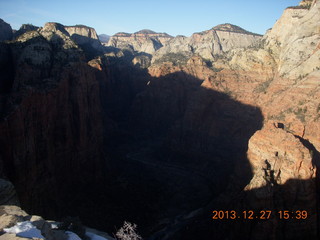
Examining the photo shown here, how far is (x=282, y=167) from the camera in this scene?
3338 cm

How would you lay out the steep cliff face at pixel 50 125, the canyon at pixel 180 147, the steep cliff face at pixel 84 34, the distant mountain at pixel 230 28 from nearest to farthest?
1. the canyon at pixel 180 147
2. the steep cliff face at pixel 50 125
3. the steep cliff face at pixel 84 34
4. the distant mountain at pixel 230 28

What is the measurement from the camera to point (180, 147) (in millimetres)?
71000

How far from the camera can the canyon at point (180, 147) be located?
106 feet

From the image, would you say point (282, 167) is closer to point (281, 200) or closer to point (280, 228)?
point (281, 200)

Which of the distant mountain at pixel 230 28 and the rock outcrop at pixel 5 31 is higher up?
the distant mountain at pixel 230 28

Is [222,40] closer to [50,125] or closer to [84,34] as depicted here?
[84,34]

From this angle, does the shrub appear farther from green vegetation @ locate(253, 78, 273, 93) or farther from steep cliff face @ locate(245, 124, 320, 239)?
green vegetation @ locate(253, 78, 273, 93)

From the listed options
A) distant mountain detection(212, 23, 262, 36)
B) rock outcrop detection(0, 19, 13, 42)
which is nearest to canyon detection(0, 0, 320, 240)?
rock outcrop detection(0, 19, 13, 42)

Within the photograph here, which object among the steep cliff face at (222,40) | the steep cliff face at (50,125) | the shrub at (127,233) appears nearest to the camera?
the shrub at (127,233)

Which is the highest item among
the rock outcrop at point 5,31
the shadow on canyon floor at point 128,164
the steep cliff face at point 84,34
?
the steep cliff face at point 84,34

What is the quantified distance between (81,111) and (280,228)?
32329 mm

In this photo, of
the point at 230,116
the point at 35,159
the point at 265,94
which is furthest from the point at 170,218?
the point at 265,94

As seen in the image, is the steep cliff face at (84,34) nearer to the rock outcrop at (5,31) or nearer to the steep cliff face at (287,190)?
the rock outcrop at (5,31)

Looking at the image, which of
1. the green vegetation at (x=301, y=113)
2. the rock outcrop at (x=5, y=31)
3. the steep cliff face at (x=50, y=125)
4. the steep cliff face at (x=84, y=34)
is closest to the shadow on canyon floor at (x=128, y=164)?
the steep cliff face at (x=50, y=125)
